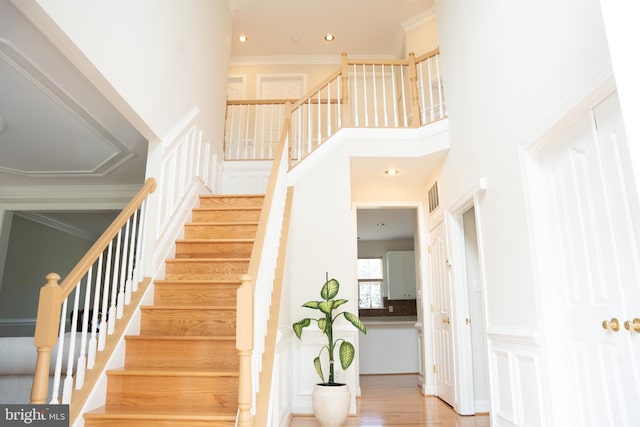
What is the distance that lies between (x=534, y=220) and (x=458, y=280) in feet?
5.54

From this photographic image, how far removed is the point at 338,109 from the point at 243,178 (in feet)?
5.91

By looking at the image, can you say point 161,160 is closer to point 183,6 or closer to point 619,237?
point 183,6

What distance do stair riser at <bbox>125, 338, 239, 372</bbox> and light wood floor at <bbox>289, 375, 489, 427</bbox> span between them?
4.04 ft

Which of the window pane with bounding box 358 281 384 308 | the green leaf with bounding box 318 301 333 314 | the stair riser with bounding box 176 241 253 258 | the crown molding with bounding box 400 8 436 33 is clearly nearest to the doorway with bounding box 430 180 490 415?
the green leaf with bounding box 318 301 333 314

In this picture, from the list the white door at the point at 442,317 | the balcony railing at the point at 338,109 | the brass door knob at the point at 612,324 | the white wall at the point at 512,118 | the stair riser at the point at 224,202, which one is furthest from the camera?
the balcony railing at the point at 338,109

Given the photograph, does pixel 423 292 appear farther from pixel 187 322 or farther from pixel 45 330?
pixel 45 330

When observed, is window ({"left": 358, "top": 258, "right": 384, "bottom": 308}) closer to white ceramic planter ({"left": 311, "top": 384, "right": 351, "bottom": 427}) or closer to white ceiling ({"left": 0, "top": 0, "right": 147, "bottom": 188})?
white ceiling ({"left": 0, "top": 0, "right": 147, "bottom": 188})

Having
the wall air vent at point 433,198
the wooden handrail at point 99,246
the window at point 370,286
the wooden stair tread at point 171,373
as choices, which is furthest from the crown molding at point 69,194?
the window at point 370,286

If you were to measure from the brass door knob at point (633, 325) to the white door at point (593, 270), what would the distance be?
0.03 m

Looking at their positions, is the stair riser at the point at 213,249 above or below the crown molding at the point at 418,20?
below

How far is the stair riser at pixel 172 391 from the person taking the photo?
2.43m

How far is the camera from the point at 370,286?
9945 mm

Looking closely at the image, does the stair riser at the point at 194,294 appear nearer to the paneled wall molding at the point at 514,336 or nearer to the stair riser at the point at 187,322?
the stair riser at the point at 187,322

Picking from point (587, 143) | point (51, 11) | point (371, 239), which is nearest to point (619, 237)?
point (587, 143)
